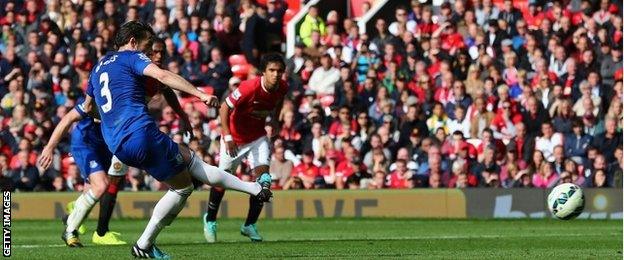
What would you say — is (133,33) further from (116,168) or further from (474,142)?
(474,142)

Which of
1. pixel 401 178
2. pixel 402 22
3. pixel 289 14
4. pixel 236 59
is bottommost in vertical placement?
pixel 401 178

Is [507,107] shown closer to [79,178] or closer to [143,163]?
[79,178]

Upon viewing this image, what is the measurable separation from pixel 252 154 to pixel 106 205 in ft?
6.37

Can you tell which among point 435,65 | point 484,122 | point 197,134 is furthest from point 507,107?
point 197,134

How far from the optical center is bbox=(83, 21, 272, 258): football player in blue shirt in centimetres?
1212

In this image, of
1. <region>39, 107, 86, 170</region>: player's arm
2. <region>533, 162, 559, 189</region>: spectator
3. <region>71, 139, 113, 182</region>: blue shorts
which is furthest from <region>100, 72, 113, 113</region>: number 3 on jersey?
<region>533, 162, 559, 189</region>: spectator

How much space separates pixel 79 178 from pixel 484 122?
6790 mm

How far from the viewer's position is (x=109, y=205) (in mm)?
16297

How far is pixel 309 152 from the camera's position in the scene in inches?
992

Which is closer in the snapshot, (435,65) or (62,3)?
(435,65)

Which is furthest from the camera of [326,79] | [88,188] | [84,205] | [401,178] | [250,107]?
[326,79]

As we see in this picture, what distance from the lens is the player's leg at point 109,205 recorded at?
1606 cm

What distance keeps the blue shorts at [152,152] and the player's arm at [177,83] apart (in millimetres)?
476

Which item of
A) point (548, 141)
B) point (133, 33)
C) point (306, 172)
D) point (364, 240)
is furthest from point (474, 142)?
point (133, 33)
